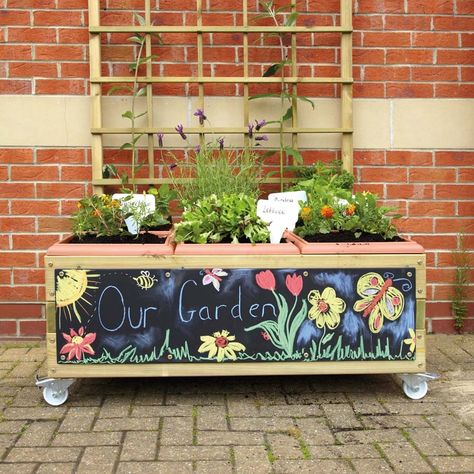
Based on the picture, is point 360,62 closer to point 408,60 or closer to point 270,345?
point 408,60

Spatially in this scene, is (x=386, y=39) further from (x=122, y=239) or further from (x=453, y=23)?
(x=122, y=239)

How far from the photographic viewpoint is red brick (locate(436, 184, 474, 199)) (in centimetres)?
433

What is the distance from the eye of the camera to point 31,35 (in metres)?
4.12

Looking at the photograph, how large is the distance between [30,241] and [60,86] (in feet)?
3.09

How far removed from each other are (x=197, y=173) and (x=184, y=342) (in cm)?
109

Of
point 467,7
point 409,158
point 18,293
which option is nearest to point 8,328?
point 18,293

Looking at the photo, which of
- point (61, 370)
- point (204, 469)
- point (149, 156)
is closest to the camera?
point (204, 469)

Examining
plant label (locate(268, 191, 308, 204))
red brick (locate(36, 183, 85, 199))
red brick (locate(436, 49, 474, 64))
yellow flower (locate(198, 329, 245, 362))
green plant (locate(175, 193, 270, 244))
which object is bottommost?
yellow flower (locate(198, 329, 245, 362))

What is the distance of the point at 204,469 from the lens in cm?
256

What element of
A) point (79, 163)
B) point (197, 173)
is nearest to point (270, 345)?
point (197, 173)

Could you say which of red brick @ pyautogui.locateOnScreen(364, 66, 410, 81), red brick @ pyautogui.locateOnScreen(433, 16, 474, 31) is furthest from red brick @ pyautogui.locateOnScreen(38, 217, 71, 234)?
red brick @ pyautogui.locateOnScreen(433, 16, 474, 31)

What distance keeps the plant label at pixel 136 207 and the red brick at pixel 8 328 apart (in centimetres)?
117

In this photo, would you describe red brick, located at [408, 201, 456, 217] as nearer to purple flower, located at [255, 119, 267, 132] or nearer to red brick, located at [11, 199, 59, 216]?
purple flower, located at [255, 119, 267, 132]

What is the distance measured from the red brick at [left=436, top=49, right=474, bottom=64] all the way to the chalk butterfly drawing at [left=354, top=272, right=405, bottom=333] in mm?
1775
